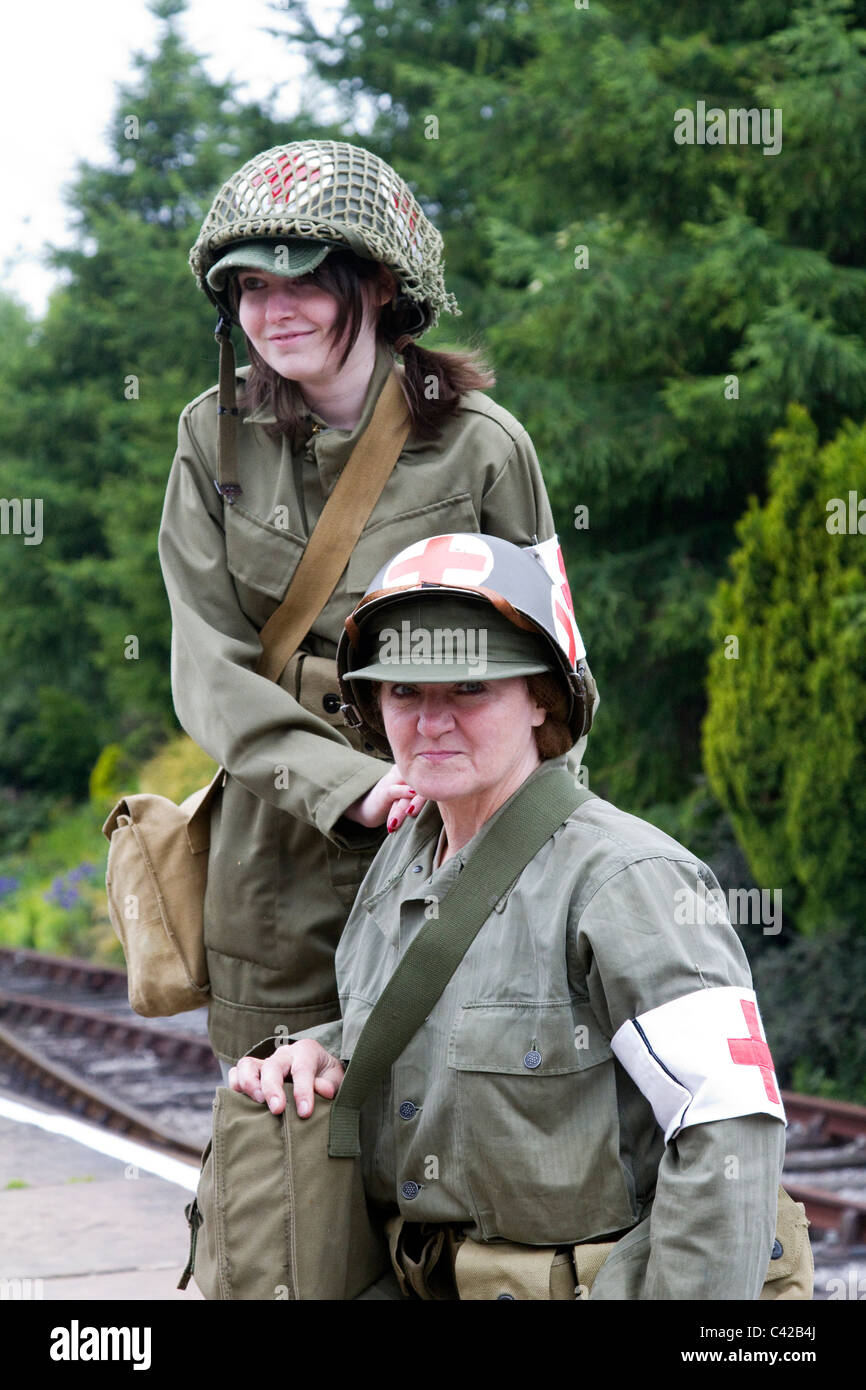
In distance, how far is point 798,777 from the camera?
815 cm

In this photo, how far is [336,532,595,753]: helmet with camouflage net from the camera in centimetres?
241

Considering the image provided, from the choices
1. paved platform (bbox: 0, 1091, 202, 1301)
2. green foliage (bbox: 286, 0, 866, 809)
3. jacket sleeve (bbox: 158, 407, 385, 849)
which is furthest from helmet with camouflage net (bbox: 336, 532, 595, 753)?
green foliage (bbox: 286, 0, 866, 809)

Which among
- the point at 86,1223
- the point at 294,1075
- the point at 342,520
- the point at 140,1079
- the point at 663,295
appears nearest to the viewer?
the point at 294,1075

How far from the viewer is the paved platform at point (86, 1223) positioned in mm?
4574

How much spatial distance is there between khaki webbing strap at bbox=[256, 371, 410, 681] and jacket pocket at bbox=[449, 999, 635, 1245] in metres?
1.01

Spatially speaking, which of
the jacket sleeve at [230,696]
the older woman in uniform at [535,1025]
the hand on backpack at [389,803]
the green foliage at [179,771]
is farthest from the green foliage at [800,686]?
the green foliage at [179,771]

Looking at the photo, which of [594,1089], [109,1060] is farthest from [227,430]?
[109,1060]

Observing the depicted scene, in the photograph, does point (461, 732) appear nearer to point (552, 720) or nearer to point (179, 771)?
point (552, 720)

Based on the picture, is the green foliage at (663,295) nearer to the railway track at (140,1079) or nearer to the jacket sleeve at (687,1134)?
the railway track at (140,1079)

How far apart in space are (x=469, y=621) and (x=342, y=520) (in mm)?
645

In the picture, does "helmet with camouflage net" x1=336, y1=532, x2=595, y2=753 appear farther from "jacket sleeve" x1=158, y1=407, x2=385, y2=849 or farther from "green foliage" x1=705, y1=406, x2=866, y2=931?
"green foliage" x1=705, y1=406, x2=866, y2=931

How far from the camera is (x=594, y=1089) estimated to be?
7.49ft

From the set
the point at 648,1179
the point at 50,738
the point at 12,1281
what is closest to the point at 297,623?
the point at 648,1179
